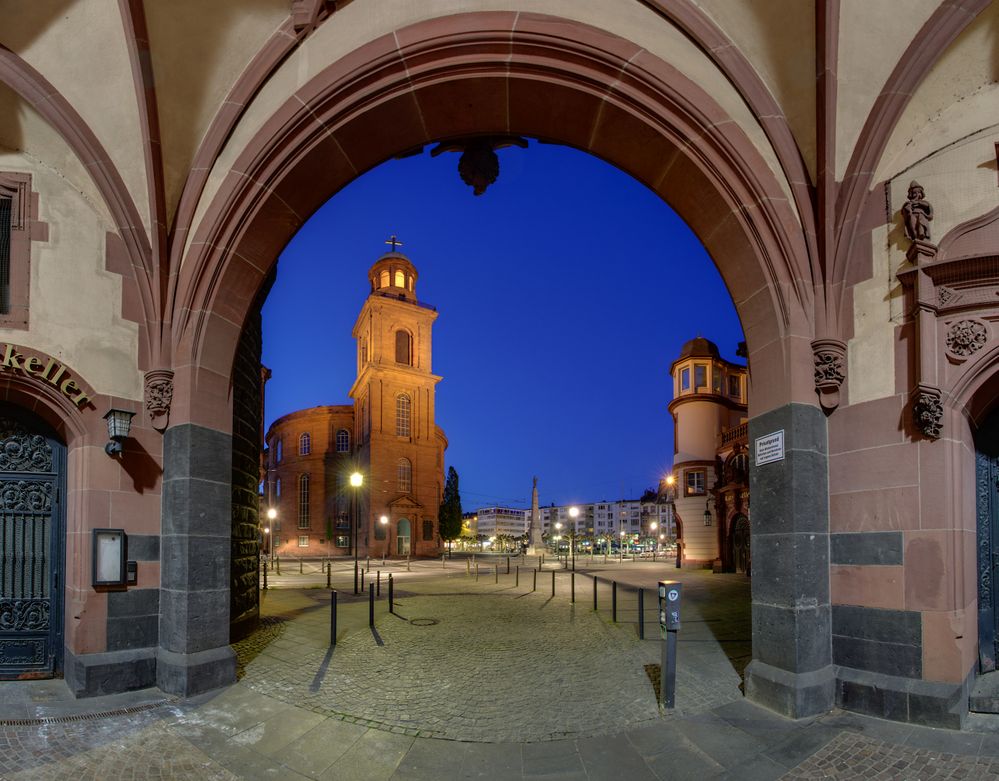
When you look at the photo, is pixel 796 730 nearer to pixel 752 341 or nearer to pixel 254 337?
pixel 752 341

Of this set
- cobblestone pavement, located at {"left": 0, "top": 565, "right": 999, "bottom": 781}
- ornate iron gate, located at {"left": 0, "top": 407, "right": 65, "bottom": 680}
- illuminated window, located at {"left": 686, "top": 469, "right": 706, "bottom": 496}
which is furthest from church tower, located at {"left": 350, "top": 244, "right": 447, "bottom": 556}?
ornate iron gate, located at {"left": 0, "top": 407, "right": 65, "bottom": 680}

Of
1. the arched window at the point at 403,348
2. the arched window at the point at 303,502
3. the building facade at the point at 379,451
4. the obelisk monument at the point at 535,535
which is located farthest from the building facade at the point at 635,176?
the arched window at the point at 303,502

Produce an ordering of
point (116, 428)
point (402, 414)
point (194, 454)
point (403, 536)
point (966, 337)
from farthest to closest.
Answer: point (402, 414) < point (403, 536) < point (194, 454) < point (116, 428) < point (966, 337)

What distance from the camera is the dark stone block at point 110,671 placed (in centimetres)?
657

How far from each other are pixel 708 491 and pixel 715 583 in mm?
10846

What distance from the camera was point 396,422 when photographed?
53.6 metres

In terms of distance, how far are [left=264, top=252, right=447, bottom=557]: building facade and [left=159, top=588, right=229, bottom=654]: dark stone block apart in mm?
40468

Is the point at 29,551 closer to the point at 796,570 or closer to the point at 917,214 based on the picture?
the point at 796,570

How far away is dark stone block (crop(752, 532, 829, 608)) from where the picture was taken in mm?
6160

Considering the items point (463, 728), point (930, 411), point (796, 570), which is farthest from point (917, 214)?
point (463, 728)

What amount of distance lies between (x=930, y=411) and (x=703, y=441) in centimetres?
2888

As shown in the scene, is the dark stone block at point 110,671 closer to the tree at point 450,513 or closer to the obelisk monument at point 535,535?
the obelisk monument at point 535,535

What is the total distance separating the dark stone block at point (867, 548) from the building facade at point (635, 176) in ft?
0.07

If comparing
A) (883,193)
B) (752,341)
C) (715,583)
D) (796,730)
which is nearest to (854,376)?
(752,341)
